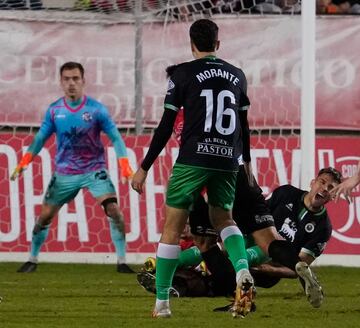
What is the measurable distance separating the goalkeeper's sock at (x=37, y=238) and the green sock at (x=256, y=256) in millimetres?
3802

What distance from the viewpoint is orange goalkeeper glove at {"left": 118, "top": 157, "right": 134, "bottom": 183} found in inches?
539

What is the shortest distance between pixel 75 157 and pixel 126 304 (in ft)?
12.6

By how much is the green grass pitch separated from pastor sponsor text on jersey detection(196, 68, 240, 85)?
5.06ft

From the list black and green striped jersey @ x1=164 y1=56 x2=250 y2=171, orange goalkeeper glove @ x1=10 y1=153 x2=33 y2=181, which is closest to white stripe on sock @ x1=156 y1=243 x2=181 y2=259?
black and green striped jersey @ x1=164 y1=56 x2=250 y2=171

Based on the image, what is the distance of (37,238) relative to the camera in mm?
14109

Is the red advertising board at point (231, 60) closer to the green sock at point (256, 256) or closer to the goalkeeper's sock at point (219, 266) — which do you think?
the green sock at point (256, 256)

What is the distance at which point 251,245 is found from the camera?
10938 millimetres

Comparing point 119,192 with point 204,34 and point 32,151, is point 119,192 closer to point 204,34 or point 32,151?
point 32,151

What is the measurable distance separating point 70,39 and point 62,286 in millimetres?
4480

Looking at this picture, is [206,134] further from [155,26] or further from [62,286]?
[155,26]

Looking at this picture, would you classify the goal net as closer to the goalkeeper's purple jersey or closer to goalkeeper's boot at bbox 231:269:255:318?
the goalkeeper's purple jersey

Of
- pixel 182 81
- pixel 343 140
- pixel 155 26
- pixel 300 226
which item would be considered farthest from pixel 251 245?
pixel 155 26

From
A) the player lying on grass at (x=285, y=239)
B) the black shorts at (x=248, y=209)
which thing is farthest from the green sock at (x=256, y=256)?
the black shorts at (x=248, y=209)

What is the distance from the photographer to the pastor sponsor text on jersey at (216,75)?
8.95 meters
